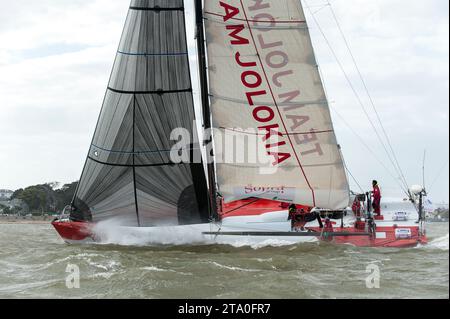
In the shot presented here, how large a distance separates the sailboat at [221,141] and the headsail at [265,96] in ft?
0.08

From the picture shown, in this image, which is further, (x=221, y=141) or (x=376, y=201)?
(x=376, y=201)

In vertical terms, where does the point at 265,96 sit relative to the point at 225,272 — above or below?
above

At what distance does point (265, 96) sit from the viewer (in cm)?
1484

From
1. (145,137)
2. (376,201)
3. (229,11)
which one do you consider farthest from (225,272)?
(229,11)

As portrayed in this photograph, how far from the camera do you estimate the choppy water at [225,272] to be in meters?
8.85

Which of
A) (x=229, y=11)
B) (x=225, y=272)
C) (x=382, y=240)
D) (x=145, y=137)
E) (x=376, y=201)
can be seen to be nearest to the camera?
(x=225, y=272)

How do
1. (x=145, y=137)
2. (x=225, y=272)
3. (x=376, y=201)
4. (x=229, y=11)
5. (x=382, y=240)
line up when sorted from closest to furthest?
(x=225, y=272)
(x=145, y=137)
(x=382, y=240)
(x=229, y=11)
(x=376, y=201)

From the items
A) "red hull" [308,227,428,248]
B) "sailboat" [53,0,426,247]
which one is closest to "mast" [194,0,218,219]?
"sailboat" [53,0,426,247]

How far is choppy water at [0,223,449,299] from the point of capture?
29.0ft

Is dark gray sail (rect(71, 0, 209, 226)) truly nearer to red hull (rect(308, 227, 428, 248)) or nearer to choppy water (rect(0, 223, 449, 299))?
choppy water (rect(0, 223, 449, 299))

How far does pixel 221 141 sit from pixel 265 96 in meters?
1.44

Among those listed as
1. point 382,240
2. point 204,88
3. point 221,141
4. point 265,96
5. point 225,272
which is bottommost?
point 225,272

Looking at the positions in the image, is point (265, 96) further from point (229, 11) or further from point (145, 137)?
point (145, 137)
